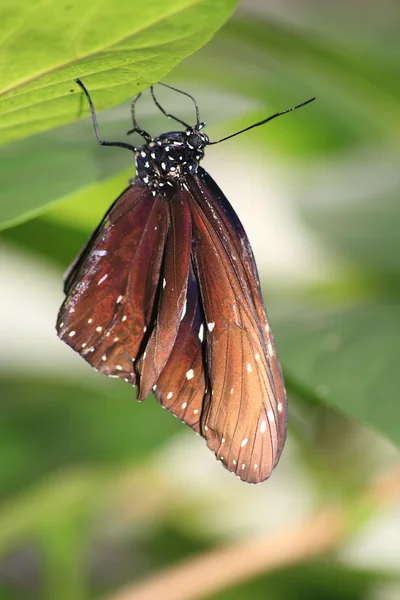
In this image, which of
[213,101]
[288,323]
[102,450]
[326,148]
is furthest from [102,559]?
[213,101]

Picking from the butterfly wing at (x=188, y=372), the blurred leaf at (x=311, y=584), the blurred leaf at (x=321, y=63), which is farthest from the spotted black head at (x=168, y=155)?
the blurred leaf at (x=311, y=584)

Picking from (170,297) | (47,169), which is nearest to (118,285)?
(170,297)

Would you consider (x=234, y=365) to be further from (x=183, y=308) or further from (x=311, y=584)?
(x=311, y=584)

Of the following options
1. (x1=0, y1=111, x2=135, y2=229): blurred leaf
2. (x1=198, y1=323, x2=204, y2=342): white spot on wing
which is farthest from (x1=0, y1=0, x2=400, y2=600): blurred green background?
(x1=198, y1=323, x2=204, y2=342): white spot on wing

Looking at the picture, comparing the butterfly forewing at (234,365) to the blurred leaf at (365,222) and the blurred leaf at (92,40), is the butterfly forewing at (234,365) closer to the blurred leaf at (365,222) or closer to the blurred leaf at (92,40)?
the blurred leaf at (92,40)

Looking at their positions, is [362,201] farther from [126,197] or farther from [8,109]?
[8,109]

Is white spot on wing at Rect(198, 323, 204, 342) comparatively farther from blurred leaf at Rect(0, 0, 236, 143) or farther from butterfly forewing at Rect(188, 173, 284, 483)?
blurred leaf at Rect(0, 0, 236, 143)

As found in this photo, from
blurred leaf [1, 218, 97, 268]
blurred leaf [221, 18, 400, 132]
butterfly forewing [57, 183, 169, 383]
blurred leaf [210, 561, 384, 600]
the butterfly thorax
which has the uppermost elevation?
blurred leaf [221, 18, 400, 132]
